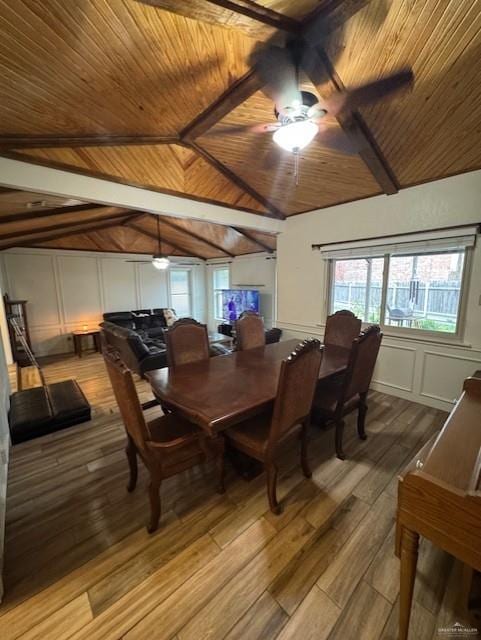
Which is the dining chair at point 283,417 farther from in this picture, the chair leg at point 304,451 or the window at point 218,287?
the window at point 218,287

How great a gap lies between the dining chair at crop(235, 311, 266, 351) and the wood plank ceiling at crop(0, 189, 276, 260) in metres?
2.62

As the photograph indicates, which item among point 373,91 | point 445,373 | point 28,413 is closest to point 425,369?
point 445,373

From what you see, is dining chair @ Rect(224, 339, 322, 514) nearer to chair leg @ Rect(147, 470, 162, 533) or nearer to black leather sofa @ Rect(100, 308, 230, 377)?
chair leg @ Rect(147, 470, 162, 533)

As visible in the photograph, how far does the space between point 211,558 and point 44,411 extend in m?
2.34

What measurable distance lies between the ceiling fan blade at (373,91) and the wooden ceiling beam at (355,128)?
0.20 meters

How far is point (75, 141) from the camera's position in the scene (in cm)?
221

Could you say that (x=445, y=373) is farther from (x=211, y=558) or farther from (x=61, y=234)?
(x=61, y=234)

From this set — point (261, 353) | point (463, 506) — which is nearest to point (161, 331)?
point (261, 353)

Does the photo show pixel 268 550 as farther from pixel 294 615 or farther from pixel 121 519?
pixel 121 519

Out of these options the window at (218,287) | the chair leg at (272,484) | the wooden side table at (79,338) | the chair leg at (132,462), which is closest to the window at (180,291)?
the window at (218,287)

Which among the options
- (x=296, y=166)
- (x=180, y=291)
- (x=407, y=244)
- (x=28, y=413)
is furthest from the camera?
(x=180, y=291)

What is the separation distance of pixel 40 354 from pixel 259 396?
6.25 m

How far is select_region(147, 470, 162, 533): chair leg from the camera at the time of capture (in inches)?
60.8

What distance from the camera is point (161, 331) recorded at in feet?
20.4
